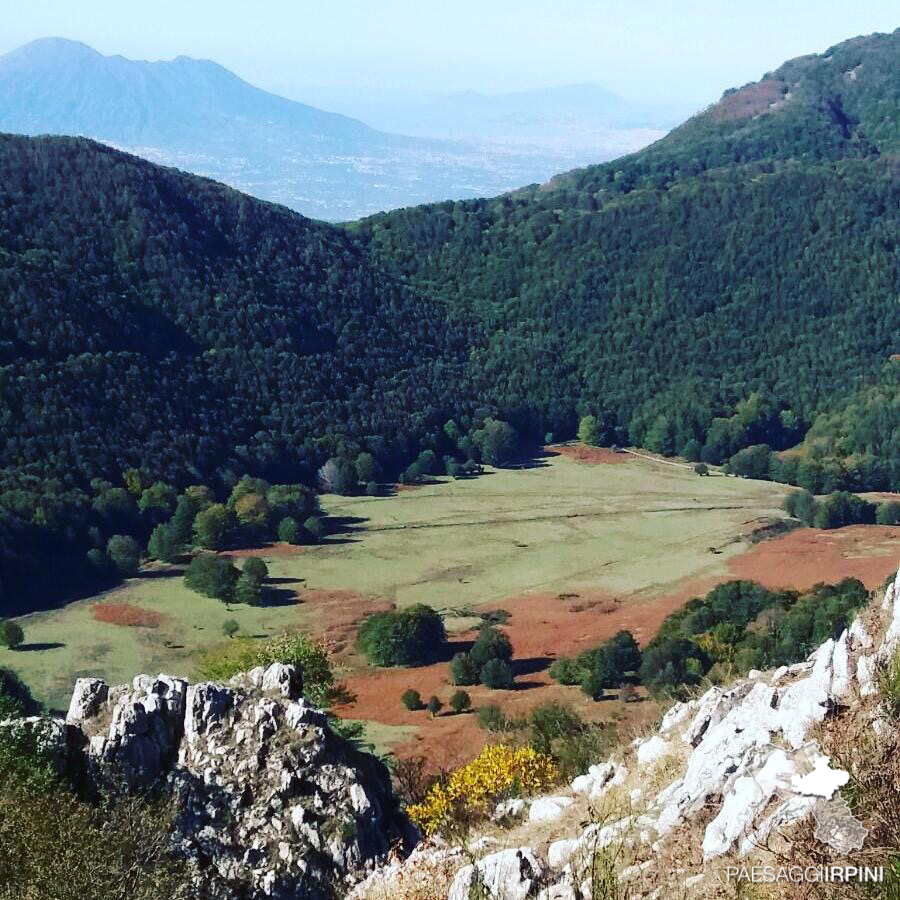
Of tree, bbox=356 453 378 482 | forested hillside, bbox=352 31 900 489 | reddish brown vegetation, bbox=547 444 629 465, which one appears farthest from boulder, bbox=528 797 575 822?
reddish brown vegetation, bbox=547 444 629 465

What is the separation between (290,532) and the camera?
177 ft

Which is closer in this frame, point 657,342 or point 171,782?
point 171,782

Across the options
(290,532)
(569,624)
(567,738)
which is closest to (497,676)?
(569,624)

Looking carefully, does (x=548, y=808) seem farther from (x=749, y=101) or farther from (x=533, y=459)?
(x=749, y=101)

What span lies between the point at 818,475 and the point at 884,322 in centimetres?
2453

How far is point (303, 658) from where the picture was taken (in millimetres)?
26547

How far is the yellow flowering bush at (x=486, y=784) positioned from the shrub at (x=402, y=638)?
18.5 m

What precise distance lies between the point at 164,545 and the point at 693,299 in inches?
2074

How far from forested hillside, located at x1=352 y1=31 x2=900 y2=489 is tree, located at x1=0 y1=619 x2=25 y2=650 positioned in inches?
→ 1725

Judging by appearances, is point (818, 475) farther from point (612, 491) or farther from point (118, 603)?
point (118, 603)

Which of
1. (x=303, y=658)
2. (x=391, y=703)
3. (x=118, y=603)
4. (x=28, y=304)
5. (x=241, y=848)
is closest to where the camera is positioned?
(x=241, y=848)

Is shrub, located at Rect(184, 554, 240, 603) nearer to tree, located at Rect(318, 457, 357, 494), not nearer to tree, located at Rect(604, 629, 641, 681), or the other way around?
tree, located at Rect(604, 629, 641, 681)

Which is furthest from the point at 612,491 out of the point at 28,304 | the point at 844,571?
the point at 28,304

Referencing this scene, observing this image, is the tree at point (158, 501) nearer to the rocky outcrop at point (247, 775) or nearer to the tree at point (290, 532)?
the tree at point (290, 532)
